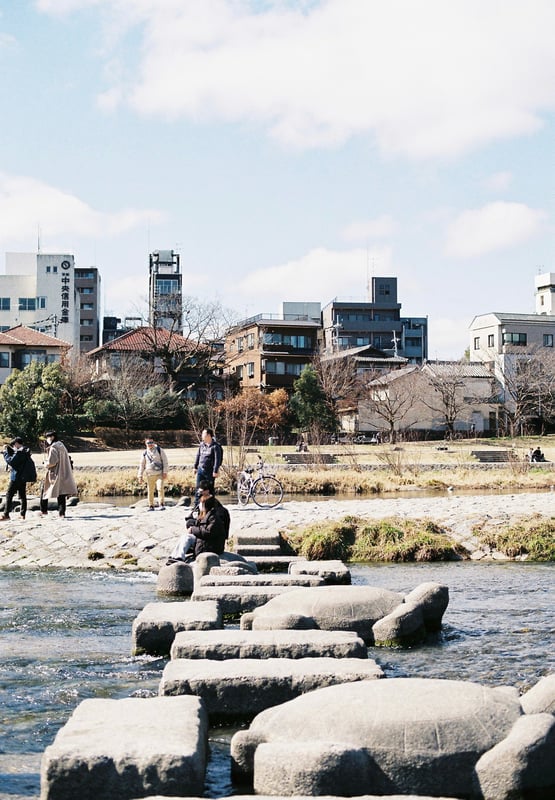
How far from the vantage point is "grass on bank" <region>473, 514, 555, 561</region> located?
50.0ft

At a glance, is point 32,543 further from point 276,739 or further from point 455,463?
point 455,463

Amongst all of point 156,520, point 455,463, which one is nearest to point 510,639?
point 156,520

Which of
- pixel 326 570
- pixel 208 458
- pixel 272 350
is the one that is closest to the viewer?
pixel 326 570

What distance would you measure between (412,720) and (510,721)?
656mm

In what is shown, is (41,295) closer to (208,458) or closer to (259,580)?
(208,458)

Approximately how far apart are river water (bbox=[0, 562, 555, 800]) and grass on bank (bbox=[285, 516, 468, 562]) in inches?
56.4

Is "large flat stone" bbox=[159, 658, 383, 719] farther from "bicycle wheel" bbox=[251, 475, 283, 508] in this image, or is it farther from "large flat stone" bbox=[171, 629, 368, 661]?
"bicycle wheel" bbox=[251, 475, 283, 508]

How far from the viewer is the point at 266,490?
22.5 m

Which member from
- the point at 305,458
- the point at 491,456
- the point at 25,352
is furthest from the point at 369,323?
the point at 305,458

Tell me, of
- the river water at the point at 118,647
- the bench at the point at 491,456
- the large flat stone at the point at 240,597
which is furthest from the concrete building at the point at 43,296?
the large flat stone at the point at 240,597

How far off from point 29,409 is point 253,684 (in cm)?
4633

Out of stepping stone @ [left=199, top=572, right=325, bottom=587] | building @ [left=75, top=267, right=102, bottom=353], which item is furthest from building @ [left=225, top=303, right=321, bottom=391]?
stepping stone @ [left=199, top=572, right=325, bottom=587]

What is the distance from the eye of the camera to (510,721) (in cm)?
532

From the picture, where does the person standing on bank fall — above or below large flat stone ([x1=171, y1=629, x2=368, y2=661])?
above
